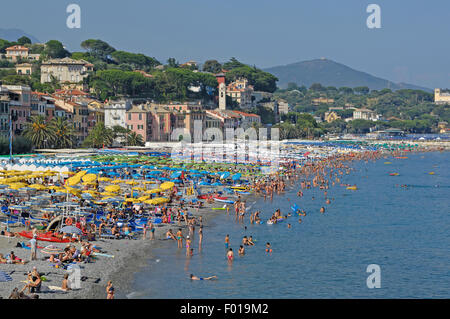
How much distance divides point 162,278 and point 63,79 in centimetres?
11849

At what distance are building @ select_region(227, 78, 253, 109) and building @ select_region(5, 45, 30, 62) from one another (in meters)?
53.3

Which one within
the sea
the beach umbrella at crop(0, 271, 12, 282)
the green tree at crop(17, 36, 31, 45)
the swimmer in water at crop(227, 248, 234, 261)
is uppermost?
the green tree at crop(17, 36, 31, 45)

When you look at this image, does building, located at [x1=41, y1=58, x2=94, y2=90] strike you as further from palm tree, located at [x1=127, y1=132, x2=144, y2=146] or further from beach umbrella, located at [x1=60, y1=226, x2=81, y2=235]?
beach umbrella, located at [x1=60, y1=226, x2=81, y2=235]

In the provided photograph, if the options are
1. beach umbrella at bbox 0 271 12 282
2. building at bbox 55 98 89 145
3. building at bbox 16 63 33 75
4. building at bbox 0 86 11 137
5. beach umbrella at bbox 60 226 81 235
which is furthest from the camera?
building at bbox 16 63 33 75

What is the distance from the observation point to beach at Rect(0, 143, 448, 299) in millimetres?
24547

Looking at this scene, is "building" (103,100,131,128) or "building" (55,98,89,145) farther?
"building" (103,100,131,128)

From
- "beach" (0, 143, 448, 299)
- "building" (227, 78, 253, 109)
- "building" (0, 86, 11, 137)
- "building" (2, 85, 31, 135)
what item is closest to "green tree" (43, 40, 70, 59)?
"building" (227, 78, 253, 109)

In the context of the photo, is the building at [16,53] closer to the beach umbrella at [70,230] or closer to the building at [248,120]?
the building at [248,120]

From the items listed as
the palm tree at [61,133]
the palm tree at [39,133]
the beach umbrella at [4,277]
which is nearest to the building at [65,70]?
the palm tree at [61,133]

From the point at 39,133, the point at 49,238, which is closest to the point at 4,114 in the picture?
the point at 39,133

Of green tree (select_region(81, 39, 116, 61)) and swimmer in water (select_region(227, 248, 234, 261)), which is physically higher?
green tree (select_region(81, 39, 116, 61))

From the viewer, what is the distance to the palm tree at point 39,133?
76000 millimetres

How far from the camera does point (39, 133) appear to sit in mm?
76375
